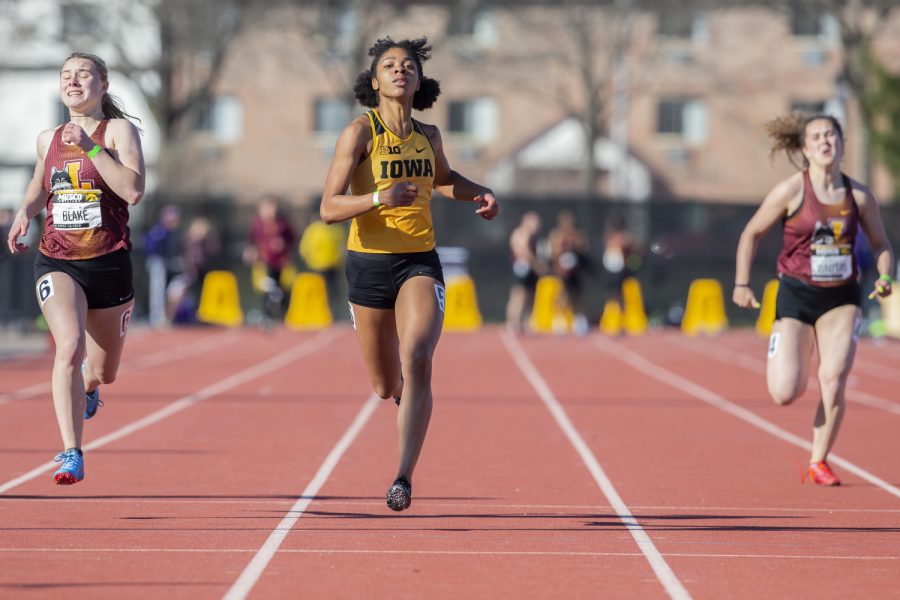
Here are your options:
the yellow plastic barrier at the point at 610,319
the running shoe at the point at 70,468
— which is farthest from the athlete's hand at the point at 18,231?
the yellow plastic barrier at the point at 610,319

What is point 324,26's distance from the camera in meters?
38.8

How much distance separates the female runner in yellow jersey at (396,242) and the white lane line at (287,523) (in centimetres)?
59

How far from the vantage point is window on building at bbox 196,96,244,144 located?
54906 mm

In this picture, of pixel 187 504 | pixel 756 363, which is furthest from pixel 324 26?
pixel 187 504

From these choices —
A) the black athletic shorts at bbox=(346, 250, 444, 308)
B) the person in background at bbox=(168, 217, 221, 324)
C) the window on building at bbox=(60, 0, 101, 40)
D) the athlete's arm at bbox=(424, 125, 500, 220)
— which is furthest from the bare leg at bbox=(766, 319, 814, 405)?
the window on building at bbox=(60, 0, 101, 40)

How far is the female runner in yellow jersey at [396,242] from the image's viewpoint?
744 cm

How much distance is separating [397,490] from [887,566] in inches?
83.8

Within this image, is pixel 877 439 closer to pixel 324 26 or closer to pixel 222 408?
pixel 222 408

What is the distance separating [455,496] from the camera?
8.62 meters

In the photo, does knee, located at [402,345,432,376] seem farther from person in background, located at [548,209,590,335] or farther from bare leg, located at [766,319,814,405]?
person in background, located at [548,209,590,335]

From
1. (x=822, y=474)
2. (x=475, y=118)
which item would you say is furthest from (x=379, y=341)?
(x=475, y=118)

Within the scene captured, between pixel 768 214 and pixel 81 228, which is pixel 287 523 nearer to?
pixel 81 228

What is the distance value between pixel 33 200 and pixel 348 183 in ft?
5.47

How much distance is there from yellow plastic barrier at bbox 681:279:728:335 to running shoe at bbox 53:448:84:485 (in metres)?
22.7
